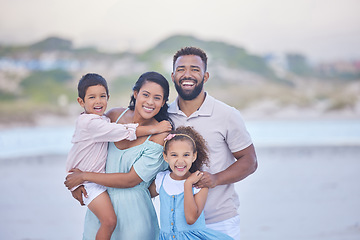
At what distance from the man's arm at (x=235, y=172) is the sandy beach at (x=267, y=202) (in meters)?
2.73

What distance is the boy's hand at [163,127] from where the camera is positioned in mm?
2627

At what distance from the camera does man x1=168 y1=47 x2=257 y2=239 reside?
2.79 metres

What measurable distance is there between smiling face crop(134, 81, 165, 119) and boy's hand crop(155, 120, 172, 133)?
7 cm

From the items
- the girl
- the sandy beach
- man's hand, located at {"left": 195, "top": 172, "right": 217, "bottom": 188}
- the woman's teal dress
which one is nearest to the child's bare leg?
A: the woman's teal dress

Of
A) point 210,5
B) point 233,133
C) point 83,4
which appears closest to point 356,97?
point 210,5

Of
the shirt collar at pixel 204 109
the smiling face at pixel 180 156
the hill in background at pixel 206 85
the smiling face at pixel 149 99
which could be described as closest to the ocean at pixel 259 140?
the shirt collar at pixel 204 109

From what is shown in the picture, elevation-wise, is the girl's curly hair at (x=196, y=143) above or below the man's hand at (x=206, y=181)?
above

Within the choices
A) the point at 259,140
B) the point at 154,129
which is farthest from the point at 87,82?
the point at 259,140

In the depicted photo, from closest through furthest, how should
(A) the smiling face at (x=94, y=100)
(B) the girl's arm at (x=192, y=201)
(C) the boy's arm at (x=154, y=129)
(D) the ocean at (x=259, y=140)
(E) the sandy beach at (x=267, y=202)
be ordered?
1. (B) the girl's arm at (x=192, y=201)
2. (C) the boy's arm at (x=154, y=129)
3. (A) the smiling face at (x=94, y=100)
4. (E) the sandy beach at (x=267, y=202)
5. (D) the ocean at (x=259, y=140)

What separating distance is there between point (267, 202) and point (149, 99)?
477cm

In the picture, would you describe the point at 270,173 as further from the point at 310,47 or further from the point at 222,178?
the point at 310,47

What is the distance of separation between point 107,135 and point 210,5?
41098mm

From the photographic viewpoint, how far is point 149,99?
2.63 metres

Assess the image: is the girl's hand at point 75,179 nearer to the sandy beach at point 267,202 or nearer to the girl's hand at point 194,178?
the girl's hand at point 194,178
